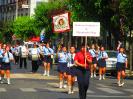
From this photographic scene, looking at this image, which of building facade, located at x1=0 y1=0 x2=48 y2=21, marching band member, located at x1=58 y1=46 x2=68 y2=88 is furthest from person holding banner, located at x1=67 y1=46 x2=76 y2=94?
building facade, located at x1=0 y1=0 x2=48 y2=21

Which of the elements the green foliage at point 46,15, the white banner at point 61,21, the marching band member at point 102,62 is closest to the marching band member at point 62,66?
the marching band member at point 102,62

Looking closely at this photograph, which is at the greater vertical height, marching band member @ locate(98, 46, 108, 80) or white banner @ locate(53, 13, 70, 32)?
white banner @ locate(53, 13, 70, 32)

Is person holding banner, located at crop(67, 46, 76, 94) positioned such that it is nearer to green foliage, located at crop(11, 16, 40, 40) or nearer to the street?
the street

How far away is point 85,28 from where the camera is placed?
69.5 feet

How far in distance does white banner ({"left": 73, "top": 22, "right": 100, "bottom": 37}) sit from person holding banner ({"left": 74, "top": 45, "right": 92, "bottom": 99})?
2152mm

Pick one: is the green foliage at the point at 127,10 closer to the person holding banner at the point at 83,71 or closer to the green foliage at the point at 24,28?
the person holding banner at the point at 83,71

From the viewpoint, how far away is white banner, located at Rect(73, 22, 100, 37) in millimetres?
21047

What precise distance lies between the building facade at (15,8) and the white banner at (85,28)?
76704mm

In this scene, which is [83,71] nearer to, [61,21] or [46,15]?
[61,21]

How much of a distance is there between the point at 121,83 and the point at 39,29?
5231 centimetres

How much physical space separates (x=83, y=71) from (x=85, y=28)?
2.93 metres

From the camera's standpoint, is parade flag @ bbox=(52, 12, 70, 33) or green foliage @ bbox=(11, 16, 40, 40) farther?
green foliage @ bbox=(11, 16, 40, 40)

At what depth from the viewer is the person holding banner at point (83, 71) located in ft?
59.9

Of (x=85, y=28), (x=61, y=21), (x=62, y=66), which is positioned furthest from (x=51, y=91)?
(x=61, y=21)
